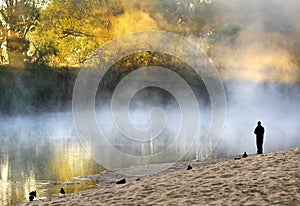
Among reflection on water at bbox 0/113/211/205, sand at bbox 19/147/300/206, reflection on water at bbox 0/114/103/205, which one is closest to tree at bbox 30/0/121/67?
reflection on water at bbox 0/113/211/205

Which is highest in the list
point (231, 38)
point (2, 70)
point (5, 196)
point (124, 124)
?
point (231, 38)

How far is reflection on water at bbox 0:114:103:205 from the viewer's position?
2244 cm

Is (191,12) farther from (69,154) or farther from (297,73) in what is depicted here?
(69,154)

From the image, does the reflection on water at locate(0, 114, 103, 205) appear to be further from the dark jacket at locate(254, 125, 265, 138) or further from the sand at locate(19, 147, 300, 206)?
the dark jacket at locate(254, 125, 265, 138)

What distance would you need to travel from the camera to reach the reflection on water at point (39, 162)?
22438 mm

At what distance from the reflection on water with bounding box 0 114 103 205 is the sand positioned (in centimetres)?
614

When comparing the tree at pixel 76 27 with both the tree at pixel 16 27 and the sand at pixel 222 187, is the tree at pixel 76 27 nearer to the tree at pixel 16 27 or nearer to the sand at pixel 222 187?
the tree at pixel 16 27

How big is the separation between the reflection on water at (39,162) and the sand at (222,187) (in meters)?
6.14

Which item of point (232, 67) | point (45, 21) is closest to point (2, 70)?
point (45, 21)

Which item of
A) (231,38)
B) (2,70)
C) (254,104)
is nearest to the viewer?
(2,70)

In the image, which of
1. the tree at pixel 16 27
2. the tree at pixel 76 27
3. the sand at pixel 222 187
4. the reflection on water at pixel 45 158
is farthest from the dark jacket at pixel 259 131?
the tree at pixel 76 27

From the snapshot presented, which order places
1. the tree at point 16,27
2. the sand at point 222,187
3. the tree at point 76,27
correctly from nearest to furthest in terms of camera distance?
the sand at point 222,187 → the tree at point 16,27 → the tree at point 76,27

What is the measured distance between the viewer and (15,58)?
203 feet

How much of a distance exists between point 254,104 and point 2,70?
3995 cm
